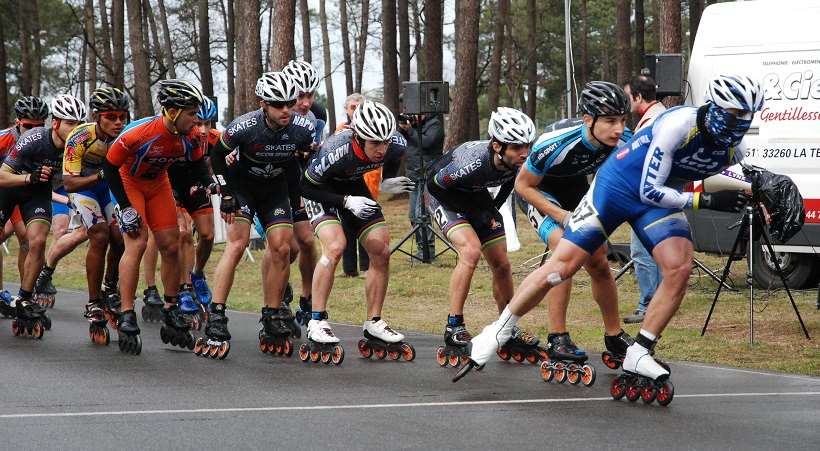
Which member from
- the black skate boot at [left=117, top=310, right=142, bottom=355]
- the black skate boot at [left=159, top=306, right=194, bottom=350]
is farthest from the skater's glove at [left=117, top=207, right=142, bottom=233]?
the black skate boot at [left=159, top=306, right=194, bottom=350]

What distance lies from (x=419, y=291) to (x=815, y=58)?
5.52m

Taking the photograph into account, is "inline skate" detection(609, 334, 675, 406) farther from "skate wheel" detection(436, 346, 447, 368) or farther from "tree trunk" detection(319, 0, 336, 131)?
"tree trunk" detection(319, 0, 336, 131)

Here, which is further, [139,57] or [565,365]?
[139,57]

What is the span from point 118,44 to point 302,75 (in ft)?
100.0

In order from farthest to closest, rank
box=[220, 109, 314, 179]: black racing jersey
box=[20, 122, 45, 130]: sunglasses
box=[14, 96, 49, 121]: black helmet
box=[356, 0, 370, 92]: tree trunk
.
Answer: box=[356, 0, 370, 92]: tree trunk → box=[20, 122, 45, 130]: sunglasses → box=[14, 96, 49, 121]: black helmet → box=[220, 109, 314, 179]: black racing jersey

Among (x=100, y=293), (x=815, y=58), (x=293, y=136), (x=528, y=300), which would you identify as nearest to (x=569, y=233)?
(x=528, y=300)

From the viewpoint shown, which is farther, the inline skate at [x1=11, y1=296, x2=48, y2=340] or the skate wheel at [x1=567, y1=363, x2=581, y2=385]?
the inline skate at [x1=11, y1=296, x2=48, y2=340]

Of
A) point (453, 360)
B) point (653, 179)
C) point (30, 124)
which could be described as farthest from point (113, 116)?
point (653, 179)

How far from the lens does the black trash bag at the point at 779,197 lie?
7.37m

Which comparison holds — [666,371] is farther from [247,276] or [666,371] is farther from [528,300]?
[247,276]

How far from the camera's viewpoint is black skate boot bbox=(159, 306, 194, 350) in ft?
32.8

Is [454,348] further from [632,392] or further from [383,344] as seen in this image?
[632,392]

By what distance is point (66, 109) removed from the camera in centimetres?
1135

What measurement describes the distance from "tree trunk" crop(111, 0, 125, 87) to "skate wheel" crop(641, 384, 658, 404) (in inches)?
1225
